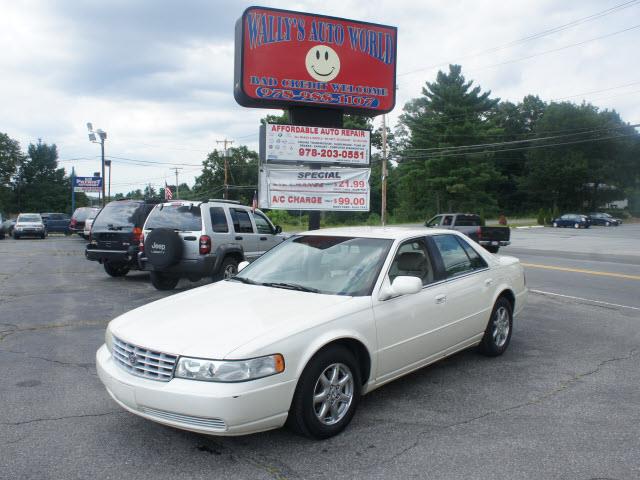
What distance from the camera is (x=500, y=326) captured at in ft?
A: 20.1

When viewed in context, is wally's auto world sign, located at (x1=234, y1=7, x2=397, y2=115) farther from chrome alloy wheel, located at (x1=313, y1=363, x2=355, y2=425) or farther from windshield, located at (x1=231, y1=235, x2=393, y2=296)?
chrome alloy wheel, located at (x1=313, y1=363, x2=355, y2=425)

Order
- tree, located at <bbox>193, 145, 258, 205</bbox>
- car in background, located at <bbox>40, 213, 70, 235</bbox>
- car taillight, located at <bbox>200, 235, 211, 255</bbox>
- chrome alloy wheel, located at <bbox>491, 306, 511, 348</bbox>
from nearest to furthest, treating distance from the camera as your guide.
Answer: chrome alloy wheel, located at <bbox>491, 306, 511, 348</bbox> < car taillight, located at <bbox>200, 235, 211, 255</bbox> < car in background, located at <bbox>40, 213, 70, 235</bbox> < tree, located at <bbox>193, 145, 258, 205</bbox>

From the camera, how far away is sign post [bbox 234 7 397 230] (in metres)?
11.0

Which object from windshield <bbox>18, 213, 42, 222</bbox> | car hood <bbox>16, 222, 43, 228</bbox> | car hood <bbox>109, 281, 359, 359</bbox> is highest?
car hood <bbox>109, 281, 359, 359</bbox>

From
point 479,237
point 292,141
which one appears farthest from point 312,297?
point 479,237

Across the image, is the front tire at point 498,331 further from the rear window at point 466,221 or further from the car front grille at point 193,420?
the rear window at point 466,221

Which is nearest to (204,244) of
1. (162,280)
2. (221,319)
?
(162,280)

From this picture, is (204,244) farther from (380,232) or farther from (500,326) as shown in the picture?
(500,326)

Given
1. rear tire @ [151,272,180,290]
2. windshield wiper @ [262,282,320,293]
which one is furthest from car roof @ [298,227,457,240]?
rear tire @ [151,272,180,290]

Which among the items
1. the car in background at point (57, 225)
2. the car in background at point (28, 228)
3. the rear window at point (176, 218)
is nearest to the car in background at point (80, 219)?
the car in background at point (28, 228)

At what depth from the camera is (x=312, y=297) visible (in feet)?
14.3

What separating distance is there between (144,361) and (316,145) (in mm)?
8258

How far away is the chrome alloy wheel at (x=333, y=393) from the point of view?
3.84 metres

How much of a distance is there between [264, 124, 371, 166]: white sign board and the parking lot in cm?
516
